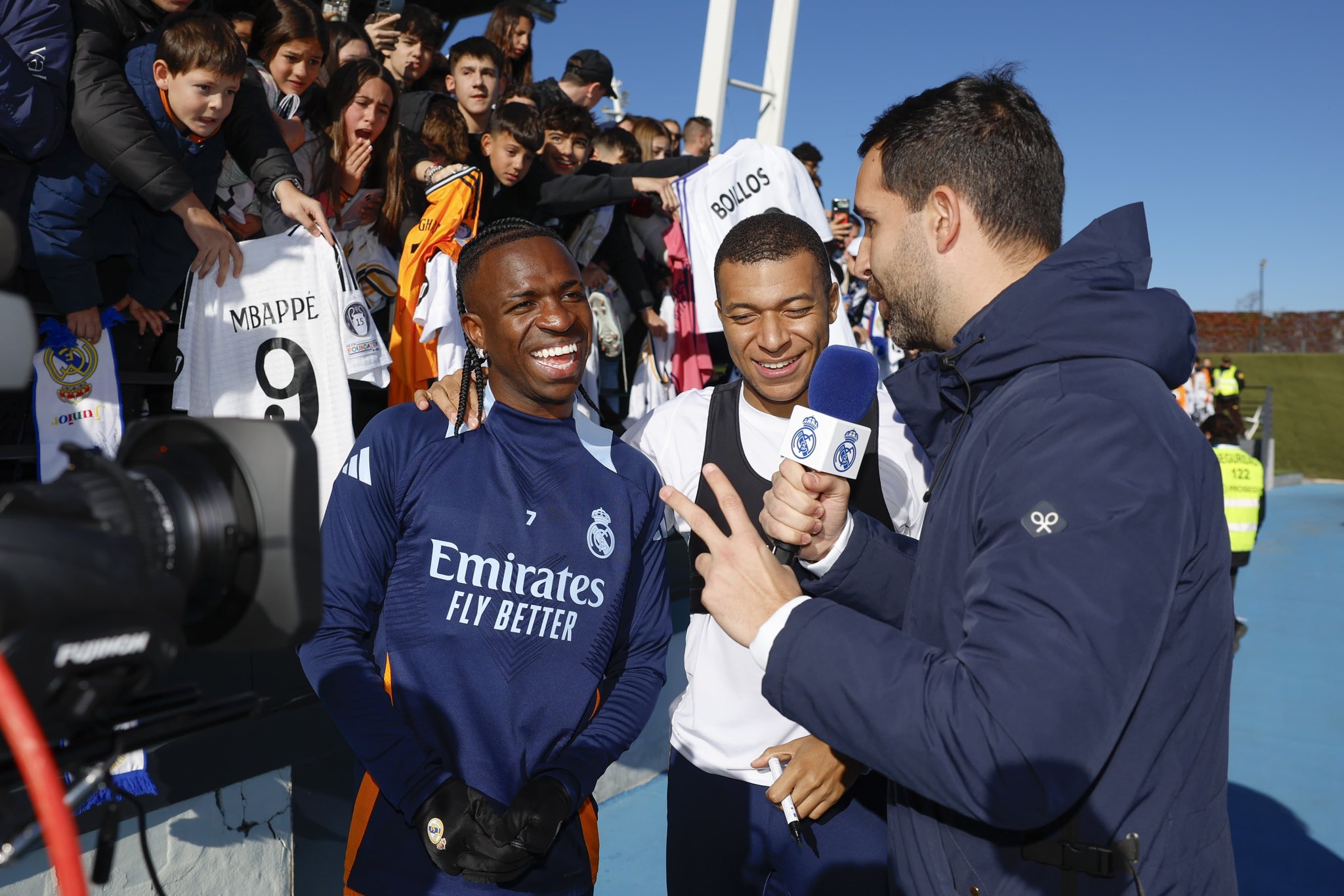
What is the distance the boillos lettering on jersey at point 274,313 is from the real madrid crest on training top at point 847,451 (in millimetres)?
2342

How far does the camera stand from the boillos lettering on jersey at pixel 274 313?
130 inches

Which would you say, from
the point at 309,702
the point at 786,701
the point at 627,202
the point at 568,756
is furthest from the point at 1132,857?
the point at 627,202

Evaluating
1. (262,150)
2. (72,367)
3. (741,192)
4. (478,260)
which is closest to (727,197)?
(741,192)

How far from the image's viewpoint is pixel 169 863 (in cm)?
312

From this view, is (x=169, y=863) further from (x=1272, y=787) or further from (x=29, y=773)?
(x=1272, y=787)

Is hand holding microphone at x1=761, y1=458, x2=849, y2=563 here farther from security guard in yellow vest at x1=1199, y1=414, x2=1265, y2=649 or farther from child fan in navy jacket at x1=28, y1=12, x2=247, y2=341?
security guard in yellow vest at x1=1199, y1=414, x2=1265, y2=649

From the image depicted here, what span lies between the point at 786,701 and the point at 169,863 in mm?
2774

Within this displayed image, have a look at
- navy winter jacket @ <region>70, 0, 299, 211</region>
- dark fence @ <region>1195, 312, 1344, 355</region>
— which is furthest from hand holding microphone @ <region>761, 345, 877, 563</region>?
dark fence @ <region>1195, 312, 1344, 355</region>

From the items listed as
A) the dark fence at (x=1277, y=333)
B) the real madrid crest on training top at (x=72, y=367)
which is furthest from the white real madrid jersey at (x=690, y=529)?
the dark fence at (x=1277, y=333)

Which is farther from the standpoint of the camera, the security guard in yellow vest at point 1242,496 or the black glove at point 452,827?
the security guard in yellow vest at point 1242,496

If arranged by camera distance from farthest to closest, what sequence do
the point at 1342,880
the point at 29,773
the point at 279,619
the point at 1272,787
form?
the point at 1272,787, the point at 1342,880, the point at 279,619, the point at 29,773

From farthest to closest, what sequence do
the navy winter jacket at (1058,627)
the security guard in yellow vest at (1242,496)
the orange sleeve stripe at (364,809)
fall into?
the security guard in yellow vest at (1242,496) < the orange sleeve stripe at (364,809) < the navy winter jacket at (1058,627)

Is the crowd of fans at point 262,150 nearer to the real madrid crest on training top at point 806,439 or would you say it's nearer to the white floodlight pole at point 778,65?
the real madrid crest on training top at point 806,439

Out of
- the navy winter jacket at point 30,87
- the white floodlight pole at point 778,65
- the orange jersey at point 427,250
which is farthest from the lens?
the white floodlight pole at point 778,65
